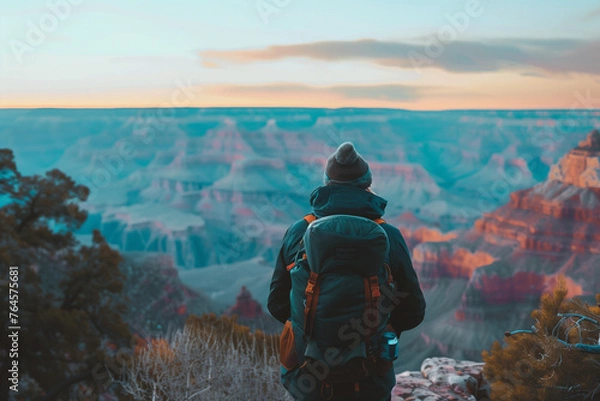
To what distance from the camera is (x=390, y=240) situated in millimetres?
2836

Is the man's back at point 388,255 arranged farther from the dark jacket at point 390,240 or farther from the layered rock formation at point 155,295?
the layered rock formation at point 155,295

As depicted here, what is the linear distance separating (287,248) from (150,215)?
340 feet

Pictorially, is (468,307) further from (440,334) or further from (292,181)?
(292,181)

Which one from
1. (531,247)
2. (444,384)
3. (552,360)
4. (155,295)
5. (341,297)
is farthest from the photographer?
(531,247)

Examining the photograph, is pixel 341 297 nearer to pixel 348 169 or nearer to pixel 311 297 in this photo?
pixel 311 297

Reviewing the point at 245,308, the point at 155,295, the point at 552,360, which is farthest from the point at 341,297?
the point at 245,308

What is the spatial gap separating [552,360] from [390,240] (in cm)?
225

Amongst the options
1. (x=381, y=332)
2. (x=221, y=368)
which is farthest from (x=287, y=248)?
(x=221, y=368)

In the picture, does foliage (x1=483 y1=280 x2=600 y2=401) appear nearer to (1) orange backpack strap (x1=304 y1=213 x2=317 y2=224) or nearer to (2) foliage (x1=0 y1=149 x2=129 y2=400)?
(1) orange backpack strap (x1=304 y1=213 x2=317 y2=224)

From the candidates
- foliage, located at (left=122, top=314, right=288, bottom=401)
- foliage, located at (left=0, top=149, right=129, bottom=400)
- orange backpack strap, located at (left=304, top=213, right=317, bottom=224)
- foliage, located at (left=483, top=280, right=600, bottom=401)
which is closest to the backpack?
orange backpack strap, located at (left=304, top=213, right=317, bottom=224)

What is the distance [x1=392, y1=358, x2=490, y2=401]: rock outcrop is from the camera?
5.07m

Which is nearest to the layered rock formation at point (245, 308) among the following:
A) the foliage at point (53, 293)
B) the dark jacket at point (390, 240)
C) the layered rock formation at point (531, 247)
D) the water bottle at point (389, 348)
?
the layered rock formation at point (531, 247)

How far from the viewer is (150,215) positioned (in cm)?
10356

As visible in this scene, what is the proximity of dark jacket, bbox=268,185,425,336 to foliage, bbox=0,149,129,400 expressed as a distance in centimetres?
989
